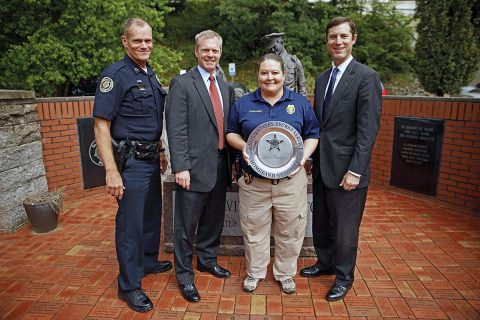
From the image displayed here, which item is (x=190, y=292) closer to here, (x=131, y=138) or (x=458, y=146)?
(x=131, y=138)

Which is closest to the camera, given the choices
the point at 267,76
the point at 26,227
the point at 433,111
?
the point at 267,76

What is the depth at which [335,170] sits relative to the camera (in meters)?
2.83

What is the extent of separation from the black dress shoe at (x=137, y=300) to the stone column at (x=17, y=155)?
213 centimetres

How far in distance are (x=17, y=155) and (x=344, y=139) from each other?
11.8 feet

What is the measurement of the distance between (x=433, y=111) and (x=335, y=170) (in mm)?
2974

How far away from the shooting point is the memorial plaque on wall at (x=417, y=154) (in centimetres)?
504

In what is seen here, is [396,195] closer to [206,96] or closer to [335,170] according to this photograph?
[335,170]

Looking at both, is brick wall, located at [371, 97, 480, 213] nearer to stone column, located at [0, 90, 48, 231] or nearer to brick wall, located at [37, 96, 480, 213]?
brick wall, located at [37, 96, 480, 213]

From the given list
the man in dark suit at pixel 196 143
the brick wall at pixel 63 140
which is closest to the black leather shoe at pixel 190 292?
the man in dark suit at pixel 196 143

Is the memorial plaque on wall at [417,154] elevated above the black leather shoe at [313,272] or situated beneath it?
elevated above

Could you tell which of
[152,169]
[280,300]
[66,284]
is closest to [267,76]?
[152,169]

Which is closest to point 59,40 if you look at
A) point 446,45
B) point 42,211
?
point 42,211

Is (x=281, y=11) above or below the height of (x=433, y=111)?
above

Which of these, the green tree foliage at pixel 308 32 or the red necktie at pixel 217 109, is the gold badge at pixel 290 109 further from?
the green tree foliage at pixel 308 32
